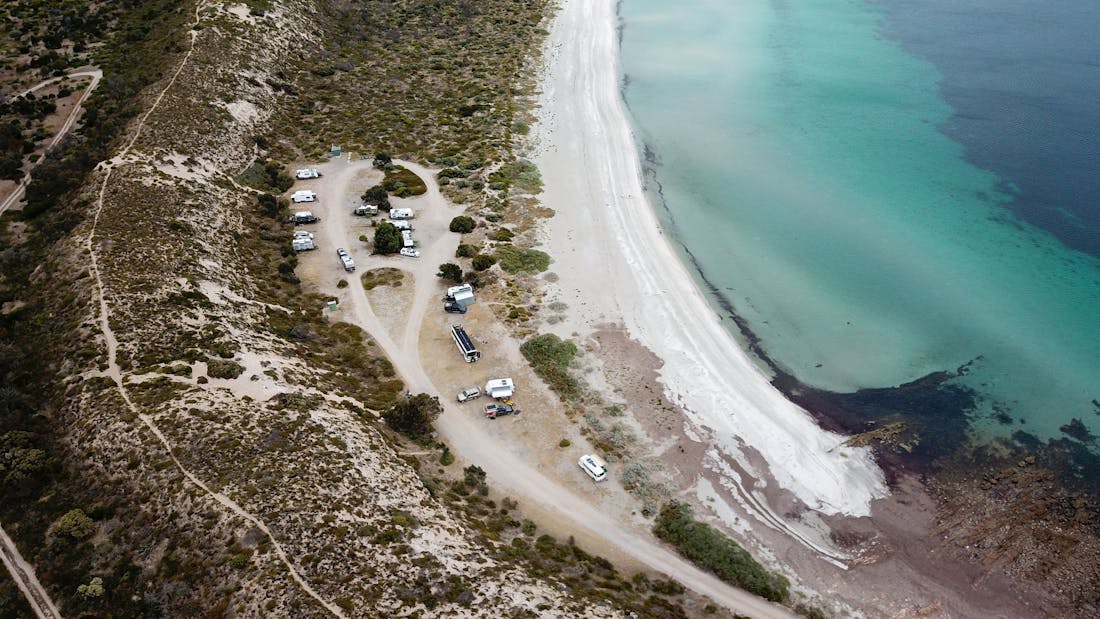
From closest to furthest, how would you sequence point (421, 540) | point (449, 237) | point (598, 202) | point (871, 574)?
point (421, 540)
point (871, 574)
point (449, 237)
point (598, 202)

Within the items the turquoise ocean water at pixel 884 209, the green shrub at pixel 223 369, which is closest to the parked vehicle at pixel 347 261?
the green shrub at pixel 223 369

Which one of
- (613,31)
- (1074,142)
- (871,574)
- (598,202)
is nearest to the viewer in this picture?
(871,574)

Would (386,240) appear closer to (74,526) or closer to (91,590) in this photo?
(74,526)

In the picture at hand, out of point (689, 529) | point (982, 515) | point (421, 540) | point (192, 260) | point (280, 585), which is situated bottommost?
point (982, 515)

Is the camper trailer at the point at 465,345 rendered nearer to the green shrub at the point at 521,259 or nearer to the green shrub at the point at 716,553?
the green shrub at the point at 521,259

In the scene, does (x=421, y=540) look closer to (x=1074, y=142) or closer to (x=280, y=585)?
(x=280, y=585)

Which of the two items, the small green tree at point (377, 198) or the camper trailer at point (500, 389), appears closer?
the camper trailer at point (500, 389)

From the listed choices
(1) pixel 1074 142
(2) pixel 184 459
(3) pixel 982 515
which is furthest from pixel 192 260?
(1) pixel 1074 142
